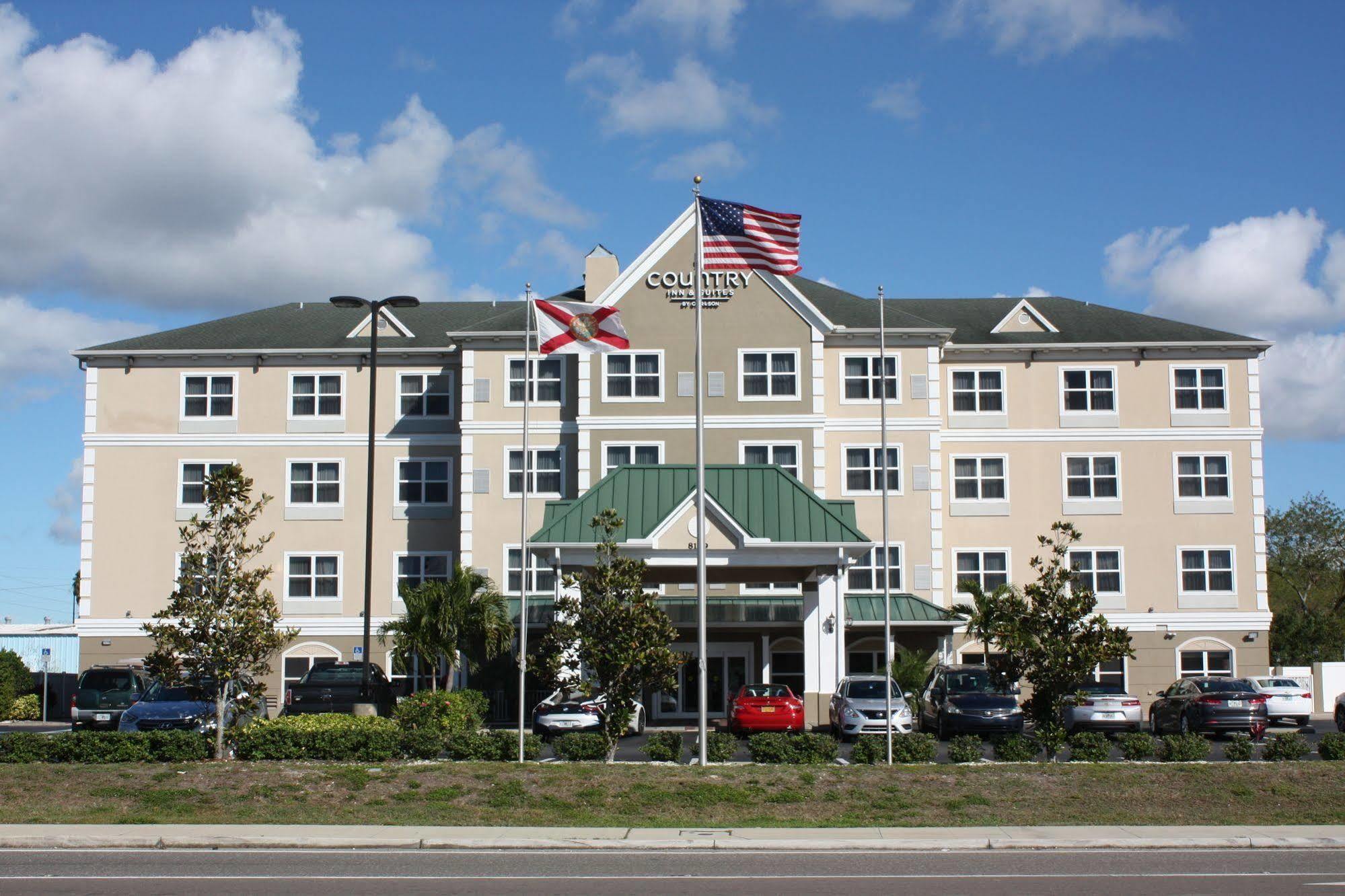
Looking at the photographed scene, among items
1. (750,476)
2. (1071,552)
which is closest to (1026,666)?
(750,476)

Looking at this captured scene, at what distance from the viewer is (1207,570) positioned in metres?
43.0

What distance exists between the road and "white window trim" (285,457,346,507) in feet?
93.4

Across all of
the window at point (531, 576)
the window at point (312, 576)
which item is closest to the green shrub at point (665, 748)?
the window at point (531, 576)

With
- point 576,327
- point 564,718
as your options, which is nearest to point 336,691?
point 564,718

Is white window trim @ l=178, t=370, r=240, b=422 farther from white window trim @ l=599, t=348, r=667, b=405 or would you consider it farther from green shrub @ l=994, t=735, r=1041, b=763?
green shrub @ l=994, t=735, r=1041, b=763

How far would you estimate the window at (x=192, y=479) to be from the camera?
43781 millimetres

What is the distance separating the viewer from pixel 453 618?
119 ft

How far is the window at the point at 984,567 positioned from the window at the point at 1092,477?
3177mm

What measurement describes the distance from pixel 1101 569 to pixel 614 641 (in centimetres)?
2526

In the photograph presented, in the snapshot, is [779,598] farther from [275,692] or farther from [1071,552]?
[275,692]

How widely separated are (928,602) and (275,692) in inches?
845

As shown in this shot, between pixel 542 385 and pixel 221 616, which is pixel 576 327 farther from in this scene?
pixel 542 385

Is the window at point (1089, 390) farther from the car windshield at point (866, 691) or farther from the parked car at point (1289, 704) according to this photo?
the car windshield at point (866, 691)

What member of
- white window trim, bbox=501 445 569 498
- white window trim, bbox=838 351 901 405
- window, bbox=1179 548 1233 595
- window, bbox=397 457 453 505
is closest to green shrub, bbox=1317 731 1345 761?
window, bbox=1179 548 1233 595
